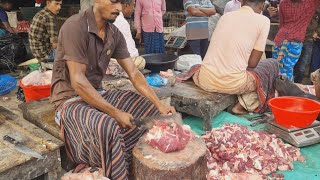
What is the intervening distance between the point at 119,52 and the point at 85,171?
4.47 ft

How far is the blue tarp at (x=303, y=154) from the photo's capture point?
3.51 metres

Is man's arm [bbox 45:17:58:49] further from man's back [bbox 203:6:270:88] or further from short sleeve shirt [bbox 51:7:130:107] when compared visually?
man's back [bbox 203:6:270:88]

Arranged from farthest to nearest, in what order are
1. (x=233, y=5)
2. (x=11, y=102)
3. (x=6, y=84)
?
(x=233, y=5) < (x=6, y=84) < (x=11, y=102)

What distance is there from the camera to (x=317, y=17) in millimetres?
6441

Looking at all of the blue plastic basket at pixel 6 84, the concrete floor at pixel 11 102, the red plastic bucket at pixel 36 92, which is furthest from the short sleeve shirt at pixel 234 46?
the blue plastic basket at pixel 6 84

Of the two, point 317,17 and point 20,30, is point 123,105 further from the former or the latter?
point 20,30

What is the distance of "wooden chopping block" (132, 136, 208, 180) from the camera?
271 centimetres

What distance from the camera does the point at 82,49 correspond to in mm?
3125

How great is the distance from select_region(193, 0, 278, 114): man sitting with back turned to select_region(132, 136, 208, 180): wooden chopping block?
1921 millimetres

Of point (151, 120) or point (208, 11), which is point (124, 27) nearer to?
point (151, 120)

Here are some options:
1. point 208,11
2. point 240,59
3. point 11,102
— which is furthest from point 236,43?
point 11,102

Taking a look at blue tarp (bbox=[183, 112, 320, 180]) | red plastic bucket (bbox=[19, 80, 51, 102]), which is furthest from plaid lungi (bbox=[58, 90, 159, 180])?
blue tarp (bbox=[183, 112, 320, 180])

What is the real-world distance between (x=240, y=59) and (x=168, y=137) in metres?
2.26

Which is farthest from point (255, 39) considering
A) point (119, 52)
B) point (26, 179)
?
point (26, 179)
